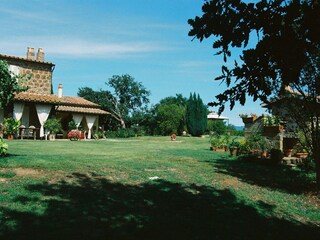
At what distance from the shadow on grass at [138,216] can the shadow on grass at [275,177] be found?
83.4 inches

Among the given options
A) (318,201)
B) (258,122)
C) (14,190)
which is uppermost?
(258,122)

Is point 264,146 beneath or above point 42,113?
beneath

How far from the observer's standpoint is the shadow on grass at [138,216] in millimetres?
4320

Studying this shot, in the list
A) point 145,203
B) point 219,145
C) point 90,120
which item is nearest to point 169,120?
point 90,120

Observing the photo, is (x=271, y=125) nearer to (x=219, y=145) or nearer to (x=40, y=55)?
(x=219, y=145)

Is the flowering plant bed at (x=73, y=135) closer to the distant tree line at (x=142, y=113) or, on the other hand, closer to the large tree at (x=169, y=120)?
the distant tree line at (x=142, y=113)

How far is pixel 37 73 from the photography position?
24938 mm

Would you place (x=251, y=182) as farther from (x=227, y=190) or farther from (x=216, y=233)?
(x=216, y=233)

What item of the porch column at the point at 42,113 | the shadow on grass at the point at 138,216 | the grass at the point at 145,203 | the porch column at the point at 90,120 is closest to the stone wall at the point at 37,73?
the porch column at the point at 42,113

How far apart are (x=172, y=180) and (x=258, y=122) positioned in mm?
8484

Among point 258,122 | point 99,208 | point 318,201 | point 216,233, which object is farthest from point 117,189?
point 258,122

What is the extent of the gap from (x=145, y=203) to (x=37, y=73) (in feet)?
73.0

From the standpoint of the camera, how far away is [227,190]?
292 inches

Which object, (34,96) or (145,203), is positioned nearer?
(145,203)
